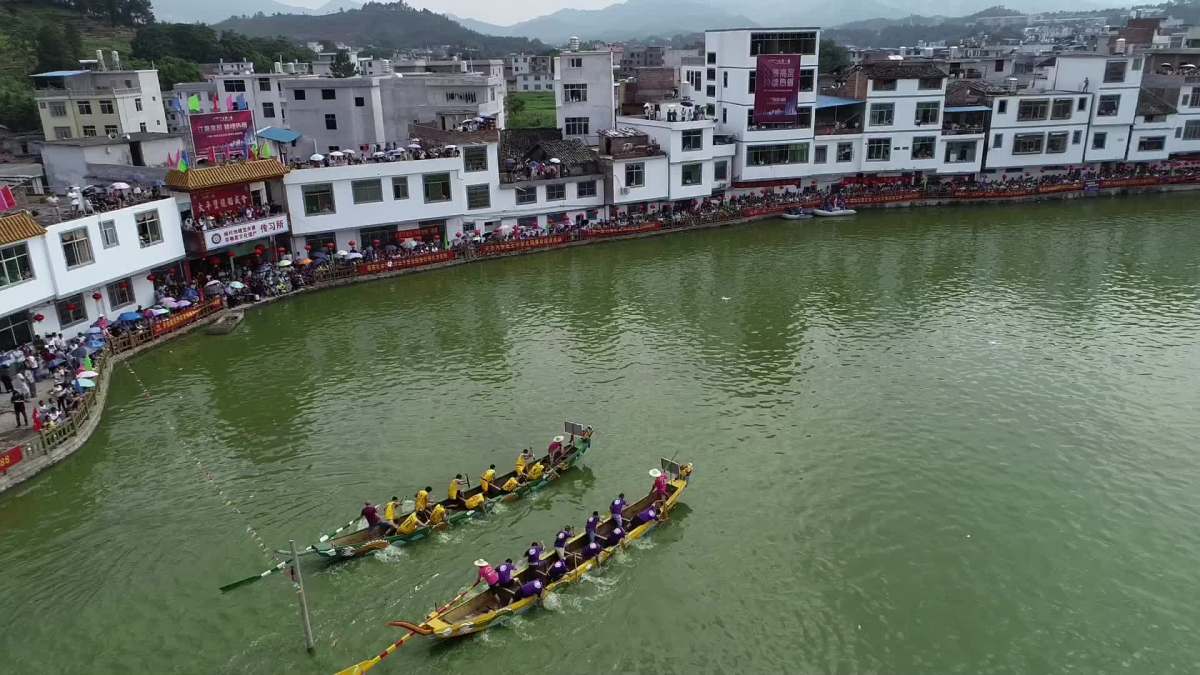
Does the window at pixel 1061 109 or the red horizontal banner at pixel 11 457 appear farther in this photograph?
the window at pixel 1061 109

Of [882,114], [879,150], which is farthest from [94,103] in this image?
[879,150]

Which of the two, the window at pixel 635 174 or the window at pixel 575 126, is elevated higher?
the window at pixel 575 126

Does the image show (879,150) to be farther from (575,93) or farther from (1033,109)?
(575,93)

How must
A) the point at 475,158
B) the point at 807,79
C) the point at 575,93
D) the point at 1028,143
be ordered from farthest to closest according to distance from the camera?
the point at 1028,143 < the point at 575,93 < the point at 807,79 < the point at 475,158

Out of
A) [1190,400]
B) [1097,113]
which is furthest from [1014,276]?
[1097,113]

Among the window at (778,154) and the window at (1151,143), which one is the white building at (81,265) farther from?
the window at (1151,143)

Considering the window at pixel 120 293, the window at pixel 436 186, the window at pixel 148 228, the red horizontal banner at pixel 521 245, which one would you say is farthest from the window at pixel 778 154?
the window at pixel 120 293
